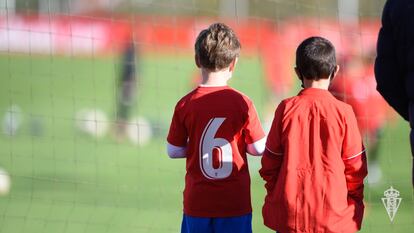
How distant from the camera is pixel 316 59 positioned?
3400 mm

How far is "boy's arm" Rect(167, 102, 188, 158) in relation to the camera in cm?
371

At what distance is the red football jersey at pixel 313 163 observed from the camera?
3.34m

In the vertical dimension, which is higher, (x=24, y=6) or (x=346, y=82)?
(x=24, y=6)

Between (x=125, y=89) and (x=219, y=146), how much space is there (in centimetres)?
363

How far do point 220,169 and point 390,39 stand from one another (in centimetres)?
98

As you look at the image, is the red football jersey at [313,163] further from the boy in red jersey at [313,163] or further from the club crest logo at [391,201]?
the club crest logo at [391,201]

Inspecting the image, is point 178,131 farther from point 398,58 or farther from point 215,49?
point 398,58

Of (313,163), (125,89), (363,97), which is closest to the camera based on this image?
(313,163)

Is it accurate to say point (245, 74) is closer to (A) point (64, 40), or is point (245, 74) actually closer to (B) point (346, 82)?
(A) point (64, 40)

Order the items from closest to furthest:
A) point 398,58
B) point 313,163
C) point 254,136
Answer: point 398,58, point 313,163, point 254,136

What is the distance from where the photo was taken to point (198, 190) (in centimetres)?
367

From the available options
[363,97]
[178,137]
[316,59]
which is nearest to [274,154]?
[316,59]

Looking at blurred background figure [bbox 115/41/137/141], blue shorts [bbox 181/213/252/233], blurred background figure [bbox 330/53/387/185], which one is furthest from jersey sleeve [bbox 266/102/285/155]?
blurred background figure [bbox 115/41/137/141]

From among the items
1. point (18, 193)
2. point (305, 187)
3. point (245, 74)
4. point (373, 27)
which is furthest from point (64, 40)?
point (305, 187)
